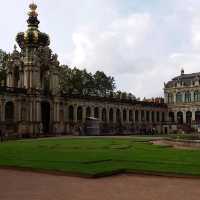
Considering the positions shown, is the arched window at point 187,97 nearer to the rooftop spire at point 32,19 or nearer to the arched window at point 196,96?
the arched window at point 196,96

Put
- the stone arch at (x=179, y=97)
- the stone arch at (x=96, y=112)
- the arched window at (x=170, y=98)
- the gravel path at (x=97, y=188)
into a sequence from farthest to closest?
the arched window at (x=170, y=98) → the stone arch at (x=179, y=97) → the stone arch at (x=96, y=112) → the gravel path at (x=97, y=188)

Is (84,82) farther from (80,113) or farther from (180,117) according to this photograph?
(180,117)

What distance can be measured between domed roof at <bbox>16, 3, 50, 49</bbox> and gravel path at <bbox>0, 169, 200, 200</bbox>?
196ft

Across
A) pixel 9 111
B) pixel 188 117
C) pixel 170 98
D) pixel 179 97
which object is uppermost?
pixel 179 97

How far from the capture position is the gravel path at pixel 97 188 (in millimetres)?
13492

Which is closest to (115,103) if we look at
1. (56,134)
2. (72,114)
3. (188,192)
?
(72,114)

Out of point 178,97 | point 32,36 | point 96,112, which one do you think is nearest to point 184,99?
point 178,97

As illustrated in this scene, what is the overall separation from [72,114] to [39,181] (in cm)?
6498

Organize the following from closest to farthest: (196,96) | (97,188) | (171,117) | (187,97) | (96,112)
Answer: (97,188) → (96,112) → (196,96) → (187,97) → (171,117)

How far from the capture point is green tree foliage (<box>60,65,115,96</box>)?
333 feet

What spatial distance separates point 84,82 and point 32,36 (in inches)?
1315

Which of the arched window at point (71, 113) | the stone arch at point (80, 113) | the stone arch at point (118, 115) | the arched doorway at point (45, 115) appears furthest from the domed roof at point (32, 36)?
the stone arch at point (118, 115)

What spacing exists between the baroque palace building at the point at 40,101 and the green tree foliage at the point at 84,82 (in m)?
13.1

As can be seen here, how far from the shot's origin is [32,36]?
76.2m
